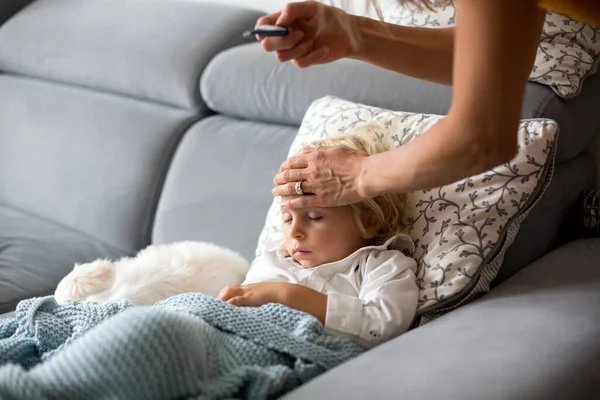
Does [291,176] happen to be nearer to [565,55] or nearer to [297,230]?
[297,230]

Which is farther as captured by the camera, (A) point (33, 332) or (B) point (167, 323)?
(A) point (33, 332)

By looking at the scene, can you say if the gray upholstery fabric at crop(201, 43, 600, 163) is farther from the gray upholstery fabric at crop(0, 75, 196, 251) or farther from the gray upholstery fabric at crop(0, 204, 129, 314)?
the gray upholstery fabric at crop(0, 204, 129, 314)

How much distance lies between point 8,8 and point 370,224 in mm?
1934

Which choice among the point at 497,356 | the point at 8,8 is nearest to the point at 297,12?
the point at 497,356

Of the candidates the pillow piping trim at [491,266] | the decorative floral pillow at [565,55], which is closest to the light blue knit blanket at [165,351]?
the pillow piping trim at [491,266]

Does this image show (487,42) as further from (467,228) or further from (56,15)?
(56,15)

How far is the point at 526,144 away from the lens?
4.67 feet

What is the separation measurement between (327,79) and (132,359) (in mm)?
1031

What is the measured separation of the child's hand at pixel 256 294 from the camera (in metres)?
1.35

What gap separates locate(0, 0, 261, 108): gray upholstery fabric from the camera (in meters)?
2.26

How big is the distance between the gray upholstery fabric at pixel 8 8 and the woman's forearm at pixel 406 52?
1.82 metres

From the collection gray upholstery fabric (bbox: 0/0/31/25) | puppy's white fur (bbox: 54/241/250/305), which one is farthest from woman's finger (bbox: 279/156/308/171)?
gray upholstery fabric (bbox: 0/0/31/25)

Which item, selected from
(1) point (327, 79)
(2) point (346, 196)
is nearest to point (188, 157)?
(1) point (327, 79)

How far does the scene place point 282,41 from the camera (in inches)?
54.9
